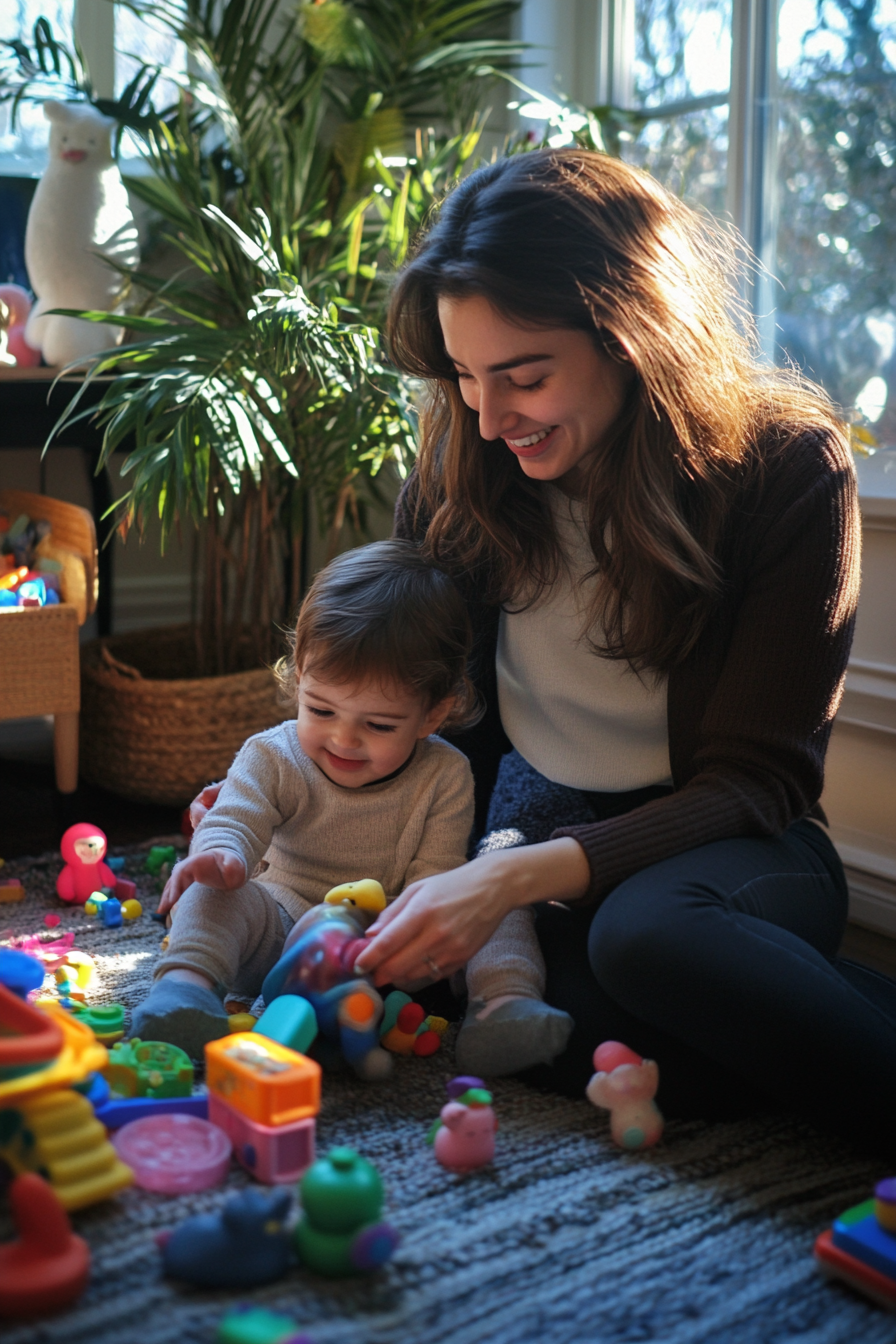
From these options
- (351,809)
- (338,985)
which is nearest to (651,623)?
(351,809)

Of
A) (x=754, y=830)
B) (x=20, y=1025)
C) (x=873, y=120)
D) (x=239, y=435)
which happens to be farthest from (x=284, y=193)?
(x=20, y=1025)

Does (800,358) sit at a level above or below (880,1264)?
above

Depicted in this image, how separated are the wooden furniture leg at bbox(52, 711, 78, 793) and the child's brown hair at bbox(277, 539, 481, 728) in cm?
65

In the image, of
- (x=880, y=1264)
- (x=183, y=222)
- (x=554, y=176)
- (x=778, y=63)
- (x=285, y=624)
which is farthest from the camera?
(x=285, y=624)

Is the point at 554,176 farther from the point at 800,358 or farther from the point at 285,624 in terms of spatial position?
the point at 285,624

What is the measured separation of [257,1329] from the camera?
2.57 ft

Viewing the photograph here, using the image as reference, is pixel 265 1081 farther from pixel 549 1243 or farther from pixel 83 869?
pixel 83 869

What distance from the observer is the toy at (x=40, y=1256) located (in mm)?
818

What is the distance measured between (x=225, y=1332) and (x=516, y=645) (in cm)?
83

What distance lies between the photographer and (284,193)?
2105 millimetres

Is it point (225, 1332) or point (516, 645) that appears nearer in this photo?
point (225, 1332)

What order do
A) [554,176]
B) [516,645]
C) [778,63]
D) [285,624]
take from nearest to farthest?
[554,176]
[516,645]
[778,63]
[285,624]

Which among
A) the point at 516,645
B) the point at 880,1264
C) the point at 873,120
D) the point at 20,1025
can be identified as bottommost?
the point at 880,1264

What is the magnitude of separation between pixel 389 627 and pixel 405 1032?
1.31 ft
